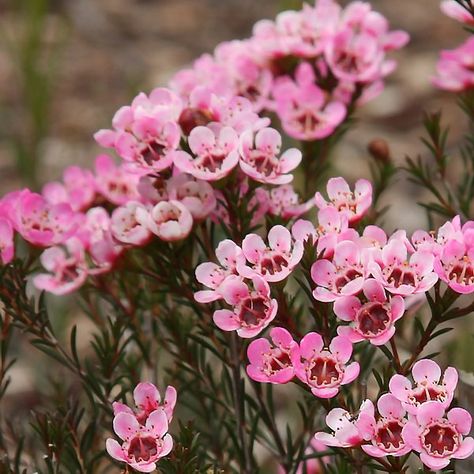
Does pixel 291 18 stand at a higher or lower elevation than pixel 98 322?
higher

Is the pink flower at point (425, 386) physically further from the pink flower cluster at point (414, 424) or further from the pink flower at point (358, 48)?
the pink flower at point (358, 48)

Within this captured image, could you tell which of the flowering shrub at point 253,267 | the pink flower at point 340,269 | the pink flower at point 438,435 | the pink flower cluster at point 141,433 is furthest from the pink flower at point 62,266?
the pink flower at point 438,435

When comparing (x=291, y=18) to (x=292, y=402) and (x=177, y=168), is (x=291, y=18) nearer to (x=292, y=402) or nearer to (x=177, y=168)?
(x=177, y=168)

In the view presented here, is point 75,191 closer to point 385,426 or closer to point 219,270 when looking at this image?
point 219,270

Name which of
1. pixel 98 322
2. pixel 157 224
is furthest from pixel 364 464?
pixel 98 322

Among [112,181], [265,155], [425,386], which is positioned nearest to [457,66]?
[265,155]
